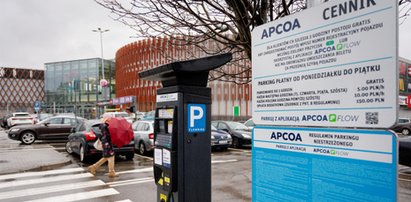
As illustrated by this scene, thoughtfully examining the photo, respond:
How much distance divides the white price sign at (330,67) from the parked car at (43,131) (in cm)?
1662

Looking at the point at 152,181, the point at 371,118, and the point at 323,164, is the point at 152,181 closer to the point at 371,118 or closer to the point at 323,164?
the point at 323,164

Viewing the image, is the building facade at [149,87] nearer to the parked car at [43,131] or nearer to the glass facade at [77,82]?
the glass facade at [77,82]

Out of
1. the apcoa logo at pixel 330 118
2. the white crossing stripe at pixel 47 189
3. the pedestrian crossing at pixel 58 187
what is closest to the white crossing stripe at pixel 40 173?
the pedestrian crossing at pixel 58 187

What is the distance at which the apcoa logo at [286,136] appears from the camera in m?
2.46

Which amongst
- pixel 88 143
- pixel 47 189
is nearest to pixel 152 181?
pixel 47 189

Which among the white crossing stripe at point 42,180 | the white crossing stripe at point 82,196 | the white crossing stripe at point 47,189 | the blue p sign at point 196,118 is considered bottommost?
the white crossing stripe at point 42,180

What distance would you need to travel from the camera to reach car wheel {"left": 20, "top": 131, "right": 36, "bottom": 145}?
56.4ft

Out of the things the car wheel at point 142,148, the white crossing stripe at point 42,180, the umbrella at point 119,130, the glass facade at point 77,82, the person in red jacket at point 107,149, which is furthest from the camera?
the glass facade at point 77,82

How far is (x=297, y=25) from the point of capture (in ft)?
8.17

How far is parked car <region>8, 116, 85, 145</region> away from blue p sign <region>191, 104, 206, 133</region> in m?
15.6

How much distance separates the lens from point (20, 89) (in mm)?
94312

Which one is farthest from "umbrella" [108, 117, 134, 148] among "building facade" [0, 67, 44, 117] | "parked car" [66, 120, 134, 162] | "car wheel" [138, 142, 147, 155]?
"building facade" [0, 67, 44, 117]

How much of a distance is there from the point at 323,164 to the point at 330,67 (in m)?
0.69

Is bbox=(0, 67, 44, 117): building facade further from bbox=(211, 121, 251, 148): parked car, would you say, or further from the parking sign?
the parking sign
